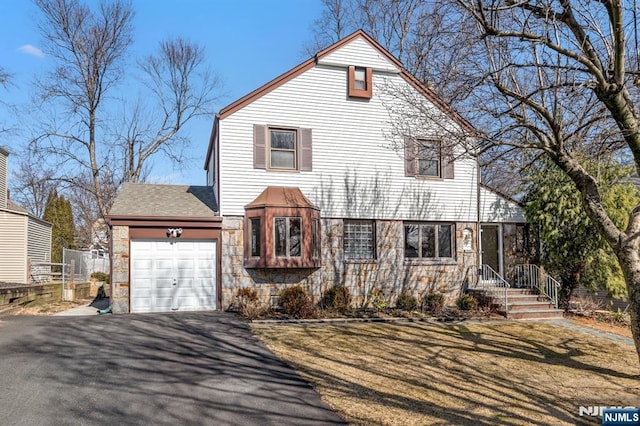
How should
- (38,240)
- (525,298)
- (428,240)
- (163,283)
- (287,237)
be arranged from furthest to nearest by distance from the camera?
(38,240)
(428,240)
(525,298)
(287,237)
(163,283)

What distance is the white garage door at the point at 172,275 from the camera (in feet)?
44.5

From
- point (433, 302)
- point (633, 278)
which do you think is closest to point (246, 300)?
point (433, 302)

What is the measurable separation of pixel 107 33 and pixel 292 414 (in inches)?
1007

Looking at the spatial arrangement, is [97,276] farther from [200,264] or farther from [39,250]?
[200,264]

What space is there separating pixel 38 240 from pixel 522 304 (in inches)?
812

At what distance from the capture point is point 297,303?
1352cm

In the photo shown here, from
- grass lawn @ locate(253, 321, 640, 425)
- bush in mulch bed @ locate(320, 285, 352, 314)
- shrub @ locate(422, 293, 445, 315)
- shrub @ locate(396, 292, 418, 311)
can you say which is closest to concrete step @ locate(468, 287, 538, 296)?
shrub @ locate(422, 293, 445, 315)

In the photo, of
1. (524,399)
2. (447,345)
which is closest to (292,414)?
(524,399)

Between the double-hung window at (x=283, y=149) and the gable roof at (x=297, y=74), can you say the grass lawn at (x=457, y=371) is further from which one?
the gable roof at (x=297, y=74)

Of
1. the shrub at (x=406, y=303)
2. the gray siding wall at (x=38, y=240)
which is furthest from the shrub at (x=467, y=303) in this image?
the gray siding wall at (x=38, y=240)

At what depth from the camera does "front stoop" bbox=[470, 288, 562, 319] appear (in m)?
14.0

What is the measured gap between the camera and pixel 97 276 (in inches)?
956
